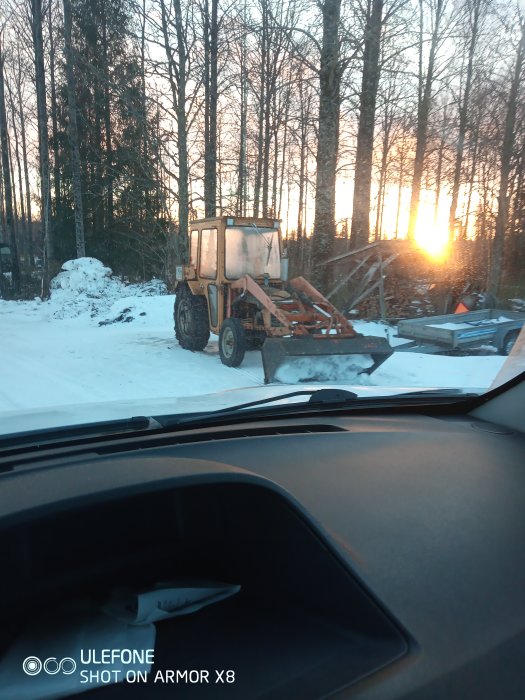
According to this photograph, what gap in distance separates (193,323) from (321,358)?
3325mm

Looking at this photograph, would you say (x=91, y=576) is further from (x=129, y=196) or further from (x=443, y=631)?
(x=129, y=196)

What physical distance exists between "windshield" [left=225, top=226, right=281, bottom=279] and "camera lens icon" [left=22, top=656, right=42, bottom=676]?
330 inches

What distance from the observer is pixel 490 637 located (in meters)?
1.26

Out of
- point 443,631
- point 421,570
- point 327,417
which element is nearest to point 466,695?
point 443,631

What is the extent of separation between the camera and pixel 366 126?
15.4 metres

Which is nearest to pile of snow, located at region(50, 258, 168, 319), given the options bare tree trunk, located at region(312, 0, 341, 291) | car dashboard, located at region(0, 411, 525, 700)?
bare tree trunk, located at region(312, 0, 341, 291)

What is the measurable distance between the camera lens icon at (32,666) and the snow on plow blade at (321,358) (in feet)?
20.2

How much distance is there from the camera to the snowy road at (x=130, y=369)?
6.15m

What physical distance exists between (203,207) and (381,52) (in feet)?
27.0

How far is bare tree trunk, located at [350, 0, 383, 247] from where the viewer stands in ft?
43.0

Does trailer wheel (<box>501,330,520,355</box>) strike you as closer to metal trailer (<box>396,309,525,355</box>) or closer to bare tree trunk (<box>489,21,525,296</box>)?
metal trailer (<box>396,309,525,355</box>)

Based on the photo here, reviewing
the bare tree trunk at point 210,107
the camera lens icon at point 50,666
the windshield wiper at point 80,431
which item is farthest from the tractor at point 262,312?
the bare tree trunk at point 210,107

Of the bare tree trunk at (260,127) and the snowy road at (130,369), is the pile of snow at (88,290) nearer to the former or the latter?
the snowy road at (130,369)

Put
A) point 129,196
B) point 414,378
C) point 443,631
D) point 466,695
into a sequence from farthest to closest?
point 129,196
point 414,378
point 443,631
point 466,695
